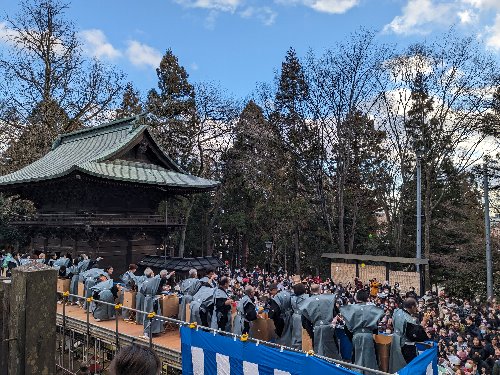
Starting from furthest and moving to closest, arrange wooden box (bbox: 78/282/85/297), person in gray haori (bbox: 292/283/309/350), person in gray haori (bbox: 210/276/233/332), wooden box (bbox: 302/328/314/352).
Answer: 1. wooden box (bbox: 78/282/85/297)
2. person in gray haori (bbox: 210/276/233/332)
3. person in gray haori (bbox: 292/283/309/350)
4. wooden box (bbox: 302/328/314/352)

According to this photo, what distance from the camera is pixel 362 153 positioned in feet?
110

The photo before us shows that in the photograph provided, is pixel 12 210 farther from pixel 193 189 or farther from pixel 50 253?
pixel 193 189

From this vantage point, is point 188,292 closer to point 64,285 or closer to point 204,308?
point 204,308

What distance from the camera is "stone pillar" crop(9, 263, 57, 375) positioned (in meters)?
3.65

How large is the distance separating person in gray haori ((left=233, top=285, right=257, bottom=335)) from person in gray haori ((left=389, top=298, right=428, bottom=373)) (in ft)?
8.50

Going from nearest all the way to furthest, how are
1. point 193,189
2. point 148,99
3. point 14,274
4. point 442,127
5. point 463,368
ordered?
point 14,274, point 463,368, point 193,189, point 442,127, point 148,99

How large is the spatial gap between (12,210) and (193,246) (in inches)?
719

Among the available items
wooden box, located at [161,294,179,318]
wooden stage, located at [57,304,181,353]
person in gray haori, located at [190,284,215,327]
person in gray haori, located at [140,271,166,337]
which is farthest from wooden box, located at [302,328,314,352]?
person in gray haori, located at [140,271,166,337]

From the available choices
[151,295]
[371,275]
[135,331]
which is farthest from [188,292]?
[371,275]

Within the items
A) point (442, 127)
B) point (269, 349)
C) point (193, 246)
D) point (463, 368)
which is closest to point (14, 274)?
point (269, 349)

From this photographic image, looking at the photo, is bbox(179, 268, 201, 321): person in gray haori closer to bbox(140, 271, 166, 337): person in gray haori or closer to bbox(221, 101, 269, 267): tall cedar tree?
bbox(140, 271, 166, 337): person in gray haori

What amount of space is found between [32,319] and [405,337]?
5563mm

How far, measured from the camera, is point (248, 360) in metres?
6.44

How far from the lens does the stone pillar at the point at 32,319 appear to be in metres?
3.65
